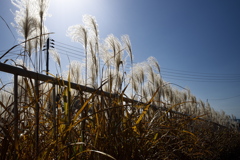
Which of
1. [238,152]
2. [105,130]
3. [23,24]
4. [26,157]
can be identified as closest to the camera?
[26,157]

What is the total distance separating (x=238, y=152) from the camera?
5.00 meters

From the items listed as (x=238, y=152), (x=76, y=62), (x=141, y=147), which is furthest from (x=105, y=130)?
(x=238, y=152)

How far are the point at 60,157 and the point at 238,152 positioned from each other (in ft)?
17.2

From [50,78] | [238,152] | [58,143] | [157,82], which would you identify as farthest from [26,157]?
[238,152]

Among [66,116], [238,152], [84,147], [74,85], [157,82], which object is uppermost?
[157,82]

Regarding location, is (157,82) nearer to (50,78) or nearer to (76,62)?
(76,62)

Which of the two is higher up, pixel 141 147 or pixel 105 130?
pixel 105 130

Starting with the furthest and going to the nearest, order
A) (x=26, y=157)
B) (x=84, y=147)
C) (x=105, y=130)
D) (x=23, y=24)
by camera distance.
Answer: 1. (x=23, y=24)
2. (x=105, y=130)
3. (x=84, y=147)
4. (x=26, y=157)

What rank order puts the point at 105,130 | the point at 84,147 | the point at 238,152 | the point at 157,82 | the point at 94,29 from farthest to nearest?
the point at 238,152
the point at 157,82
the point at 94,29
the point at 105,130
the point at 84,147

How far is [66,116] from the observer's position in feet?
3.31

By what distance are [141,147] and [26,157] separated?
2.35 feet

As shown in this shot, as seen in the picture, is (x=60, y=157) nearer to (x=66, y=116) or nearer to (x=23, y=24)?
(x=66, y=116)

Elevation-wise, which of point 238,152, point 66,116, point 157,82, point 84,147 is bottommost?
point 238,152

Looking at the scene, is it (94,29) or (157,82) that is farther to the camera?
(157,82)
